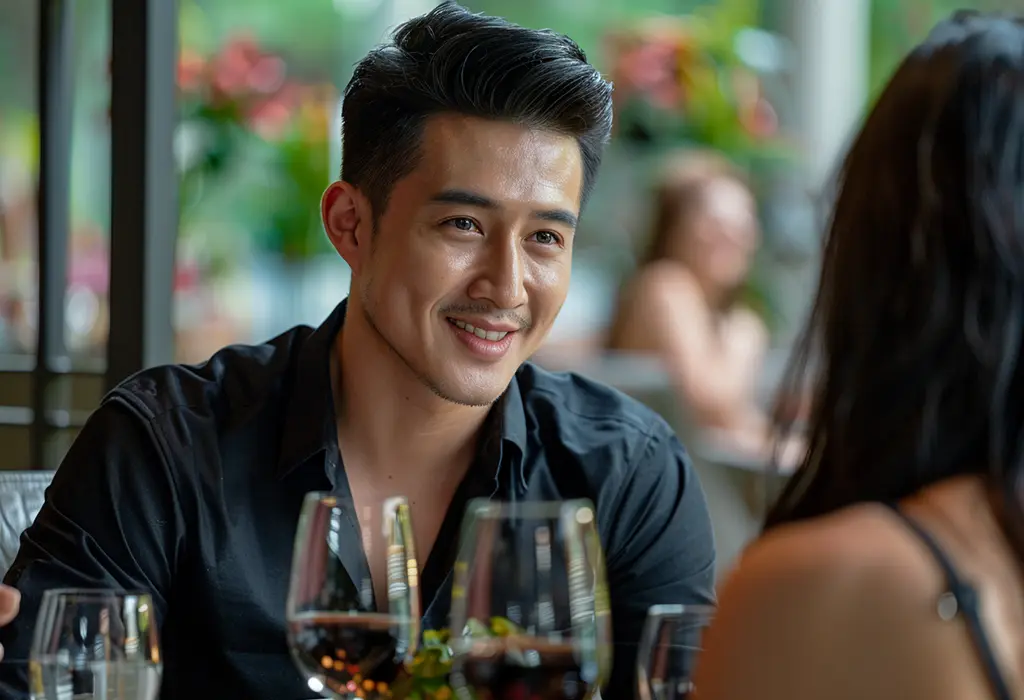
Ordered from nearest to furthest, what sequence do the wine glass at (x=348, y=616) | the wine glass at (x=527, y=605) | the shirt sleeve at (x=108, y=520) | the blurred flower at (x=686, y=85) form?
the wine glass at (x=527, y=605) < the wine glass at (x=348, y=616) < the shirt sleeve at (x=108, y=520) < the blurred flower at (x=686, y=85)

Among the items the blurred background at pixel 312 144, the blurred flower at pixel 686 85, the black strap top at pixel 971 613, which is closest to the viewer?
the black strap top at pixel 971 613

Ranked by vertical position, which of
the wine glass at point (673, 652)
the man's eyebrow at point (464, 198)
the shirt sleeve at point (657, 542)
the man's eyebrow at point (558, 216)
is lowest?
the shirt sleeve at point (657, 542)

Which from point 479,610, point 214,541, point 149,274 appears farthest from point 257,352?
point 479,610

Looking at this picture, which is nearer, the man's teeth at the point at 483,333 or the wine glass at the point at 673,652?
the wine glass at the point at 673,652

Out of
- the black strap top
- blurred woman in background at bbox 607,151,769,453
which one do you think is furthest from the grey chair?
blurred woman in background at bbox 607,151,769,453

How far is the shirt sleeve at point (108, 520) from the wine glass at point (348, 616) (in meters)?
0.57

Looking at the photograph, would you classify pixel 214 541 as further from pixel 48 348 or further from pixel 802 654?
pixel 48 348

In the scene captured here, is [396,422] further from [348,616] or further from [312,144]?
[312,144]

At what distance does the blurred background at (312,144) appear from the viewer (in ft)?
10.2

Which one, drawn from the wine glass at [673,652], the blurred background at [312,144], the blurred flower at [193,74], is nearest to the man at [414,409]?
the wine glass at [673,652]

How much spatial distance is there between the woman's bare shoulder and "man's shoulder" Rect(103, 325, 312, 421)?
1.01 meters

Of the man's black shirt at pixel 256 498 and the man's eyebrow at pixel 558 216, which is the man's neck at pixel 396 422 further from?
the man's eyebrow at pixel 558 216

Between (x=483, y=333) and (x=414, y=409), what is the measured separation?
0.44 ft

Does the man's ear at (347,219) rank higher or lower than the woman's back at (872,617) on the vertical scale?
higher
